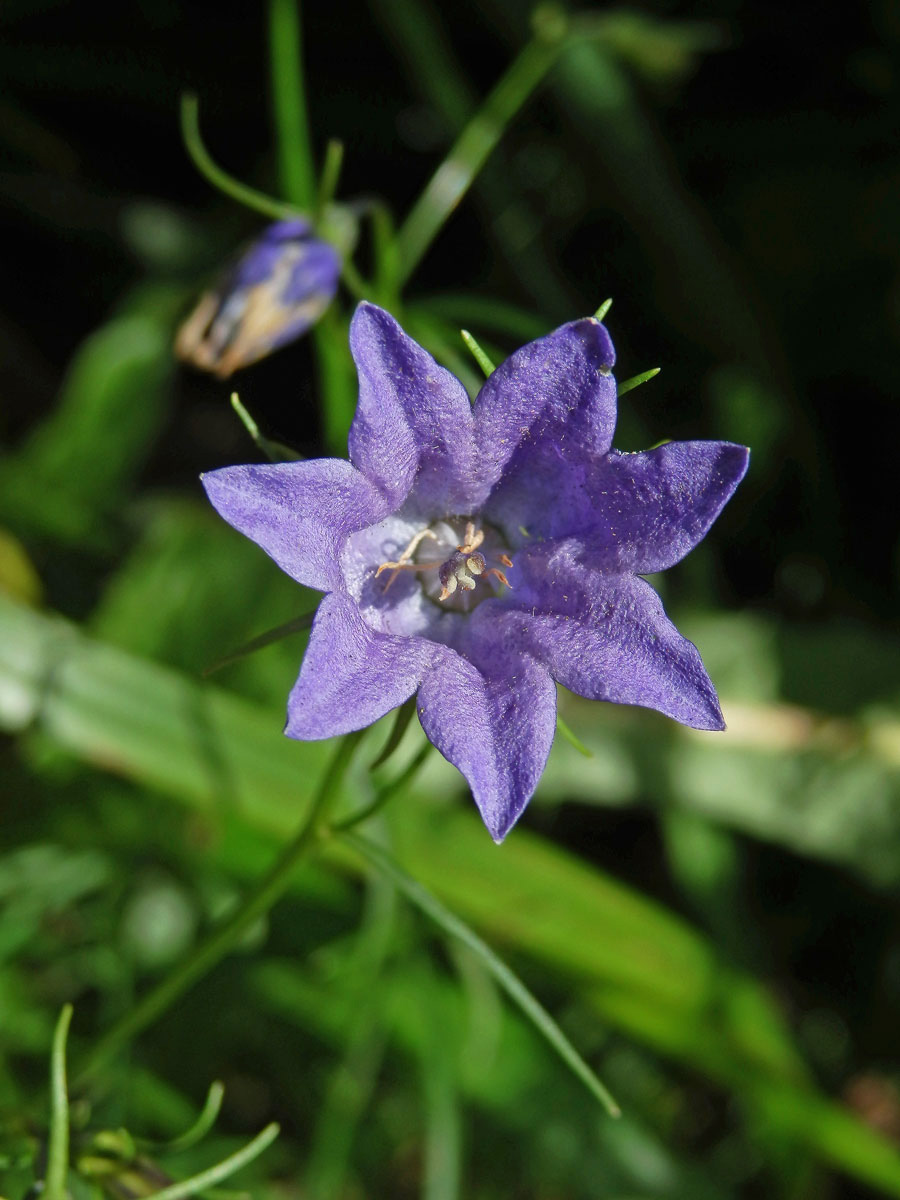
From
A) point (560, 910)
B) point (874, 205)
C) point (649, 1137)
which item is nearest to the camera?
point (560, 910)

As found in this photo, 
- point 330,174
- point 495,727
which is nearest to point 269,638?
point 495,727

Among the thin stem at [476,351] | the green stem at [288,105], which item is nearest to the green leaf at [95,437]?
the green stem at [288,105]

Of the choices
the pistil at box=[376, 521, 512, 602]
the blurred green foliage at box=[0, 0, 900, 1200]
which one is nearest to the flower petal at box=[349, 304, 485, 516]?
the pistil at box=[376, 521, 512, 602]

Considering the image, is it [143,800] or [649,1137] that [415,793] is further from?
[649,1137]

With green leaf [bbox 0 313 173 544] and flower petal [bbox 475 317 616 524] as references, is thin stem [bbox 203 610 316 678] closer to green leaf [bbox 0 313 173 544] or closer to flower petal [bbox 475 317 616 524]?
flower petal [bbox 475 317 616 524]

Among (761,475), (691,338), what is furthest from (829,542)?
(691,338)

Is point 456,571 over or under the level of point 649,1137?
over
